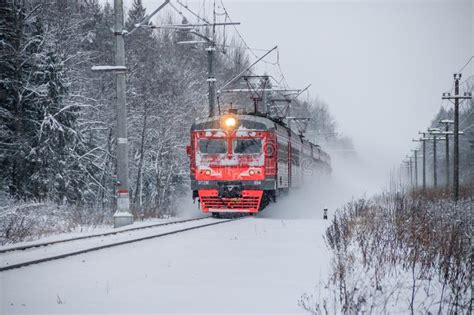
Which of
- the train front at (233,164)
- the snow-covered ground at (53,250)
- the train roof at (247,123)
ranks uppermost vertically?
the train roof at (247,123)

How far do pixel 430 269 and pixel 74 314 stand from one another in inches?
199

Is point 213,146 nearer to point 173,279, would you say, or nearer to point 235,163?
point 235,163

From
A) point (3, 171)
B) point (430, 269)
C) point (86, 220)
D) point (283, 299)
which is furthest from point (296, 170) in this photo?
point (283, 299)

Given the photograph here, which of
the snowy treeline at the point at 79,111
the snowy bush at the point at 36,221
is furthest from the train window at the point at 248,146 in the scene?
the snowy bush at the point at 36,221

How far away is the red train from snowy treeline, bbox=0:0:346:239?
2515 mm

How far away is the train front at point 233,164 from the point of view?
1781 cm

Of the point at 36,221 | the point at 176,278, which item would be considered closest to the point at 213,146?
the point at 36,221

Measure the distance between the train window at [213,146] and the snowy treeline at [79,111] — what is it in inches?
117

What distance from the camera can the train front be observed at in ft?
58.4

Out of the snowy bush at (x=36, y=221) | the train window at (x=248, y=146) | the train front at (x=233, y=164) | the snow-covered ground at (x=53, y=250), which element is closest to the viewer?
Result: the snow-covered ground at (x=53, y=250)

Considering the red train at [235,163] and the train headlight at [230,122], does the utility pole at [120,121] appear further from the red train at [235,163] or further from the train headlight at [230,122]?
the train headlight at [230,122]

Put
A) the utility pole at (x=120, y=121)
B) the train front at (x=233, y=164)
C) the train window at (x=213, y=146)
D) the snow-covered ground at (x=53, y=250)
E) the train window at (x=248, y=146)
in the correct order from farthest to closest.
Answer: the train window at (x=213, y=146), the train window at (x=248, y=146), the train front at (x=233, y=164), the utility pole at (x=120, y=121), the snow-covered ground at (x=53, y=250)

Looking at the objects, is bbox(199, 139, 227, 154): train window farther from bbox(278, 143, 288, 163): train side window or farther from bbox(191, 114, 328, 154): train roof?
bbox(278, 143, 288, 163): train side window

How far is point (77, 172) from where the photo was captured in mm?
26281
